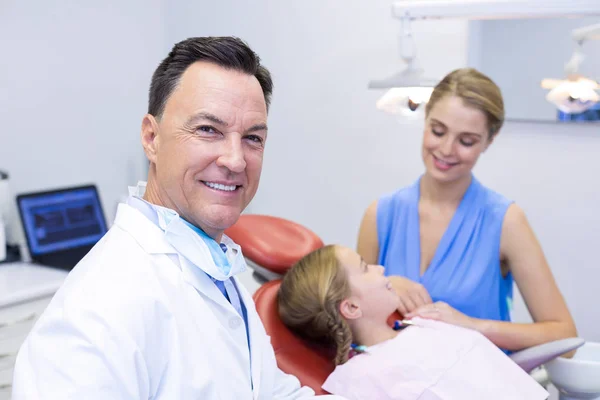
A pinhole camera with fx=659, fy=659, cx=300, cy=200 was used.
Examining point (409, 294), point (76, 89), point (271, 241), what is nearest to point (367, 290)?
point (409, 294)

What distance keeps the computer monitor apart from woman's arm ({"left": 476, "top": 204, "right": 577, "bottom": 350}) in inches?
56.1

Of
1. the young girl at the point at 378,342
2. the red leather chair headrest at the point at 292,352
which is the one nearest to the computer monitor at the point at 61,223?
the red leather chair headrest at the point at 292,352

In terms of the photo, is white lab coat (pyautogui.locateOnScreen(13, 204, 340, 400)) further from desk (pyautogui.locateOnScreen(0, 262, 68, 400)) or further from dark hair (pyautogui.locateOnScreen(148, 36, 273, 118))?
desk (pyautogui.locateOnScreen(0, 262, 68, 400))

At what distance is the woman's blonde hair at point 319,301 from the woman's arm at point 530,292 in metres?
0.38

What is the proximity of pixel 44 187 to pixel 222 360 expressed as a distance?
1820mm

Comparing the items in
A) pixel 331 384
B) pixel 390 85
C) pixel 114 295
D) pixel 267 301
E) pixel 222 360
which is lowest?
pixel 331 384

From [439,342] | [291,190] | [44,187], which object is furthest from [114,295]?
[291,190]

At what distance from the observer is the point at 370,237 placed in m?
2.00

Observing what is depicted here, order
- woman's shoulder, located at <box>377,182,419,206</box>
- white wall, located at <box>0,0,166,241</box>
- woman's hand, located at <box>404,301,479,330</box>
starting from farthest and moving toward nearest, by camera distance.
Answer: white wall, located at <box>0,0,166,241</box>, woman's shoulder, located at <box>377,182,419,206</box>, woman's hand, located at <box>404,301,479,330</box>

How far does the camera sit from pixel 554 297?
1.75 m

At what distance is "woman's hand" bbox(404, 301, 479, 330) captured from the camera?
162cm

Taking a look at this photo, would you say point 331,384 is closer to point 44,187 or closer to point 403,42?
point 403,42

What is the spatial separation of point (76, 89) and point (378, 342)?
5.61 feet

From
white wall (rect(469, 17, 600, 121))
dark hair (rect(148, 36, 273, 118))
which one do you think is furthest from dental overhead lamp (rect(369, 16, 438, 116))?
white wall (rect(469, 17, 600, 121))
